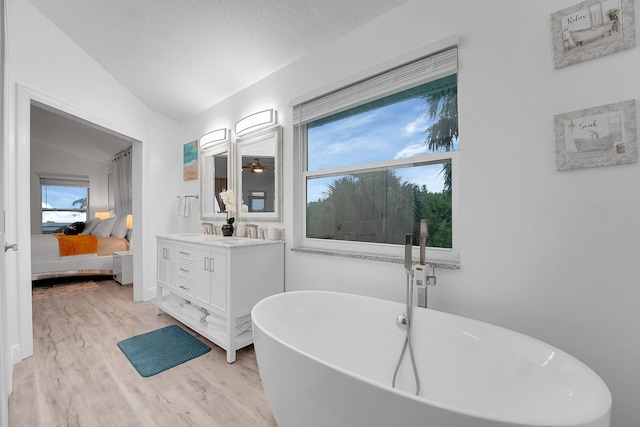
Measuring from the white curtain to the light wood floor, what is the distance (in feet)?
10.5

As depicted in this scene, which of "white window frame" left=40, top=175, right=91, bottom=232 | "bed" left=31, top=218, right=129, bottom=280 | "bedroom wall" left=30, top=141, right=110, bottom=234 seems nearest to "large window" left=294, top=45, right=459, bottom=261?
"bed" left=31, top=218, right=129, bottom=280

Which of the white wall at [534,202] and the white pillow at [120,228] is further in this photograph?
the white pillow at [120,228]

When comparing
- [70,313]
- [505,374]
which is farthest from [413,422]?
[70,313]

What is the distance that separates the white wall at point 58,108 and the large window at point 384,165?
2.04 m

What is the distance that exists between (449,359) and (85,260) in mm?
5117

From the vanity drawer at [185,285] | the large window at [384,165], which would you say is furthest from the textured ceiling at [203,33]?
the vanity drawer at [185,285]

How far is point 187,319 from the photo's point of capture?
245 centimetres

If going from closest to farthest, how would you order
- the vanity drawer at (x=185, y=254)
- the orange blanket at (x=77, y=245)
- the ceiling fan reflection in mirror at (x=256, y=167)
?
the vanity drawer at (x=185, y=254), the ceiling fan reflection in mirror at (x=256, y=167), the orange blanket at (x=77, y=245)

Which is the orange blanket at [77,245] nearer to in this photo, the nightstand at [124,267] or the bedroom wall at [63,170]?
the nightstand at [124,267]

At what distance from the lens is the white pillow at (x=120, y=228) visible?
493cm

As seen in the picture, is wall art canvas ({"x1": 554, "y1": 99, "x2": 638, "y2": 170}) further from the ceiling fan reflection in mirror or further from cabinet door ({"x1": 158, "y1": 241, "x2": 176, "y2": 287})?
cabinet door ({"x1": 158, "y1": 241, "x2": 176, "y2": 287})

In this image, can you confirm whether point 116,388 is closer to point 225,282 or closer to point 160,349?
point 160,349

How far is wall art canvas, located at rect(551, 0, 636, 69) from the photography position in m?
1.09

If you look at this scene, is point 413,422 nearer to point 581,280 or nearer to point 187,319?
point 581,280
